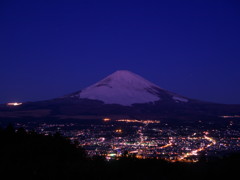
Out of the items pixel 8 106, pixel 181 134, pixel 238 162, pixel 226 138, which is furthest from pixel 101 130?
pixel 238 162

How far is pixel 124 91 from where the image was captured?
294 feet

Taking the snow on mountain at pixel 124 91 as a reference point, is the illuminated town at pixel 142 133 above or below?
below

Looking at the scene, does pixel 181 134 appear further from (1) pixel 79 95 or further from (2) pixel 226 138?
(1) pixel 79 95

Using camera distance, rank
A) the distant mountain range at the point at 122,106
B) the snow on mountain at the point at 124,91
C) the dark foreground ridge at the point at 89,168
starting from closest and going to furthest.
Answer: the dark foreground ridge at the point at 89,168, the distant mountain range at the point at 122,106, the snow on mountain at the point at 124,91

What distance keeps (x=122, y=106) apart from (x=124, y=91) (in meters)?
14.0

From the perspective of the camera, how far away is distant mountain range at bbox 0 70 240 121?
6619 cm

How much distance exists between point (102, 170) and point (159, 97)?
7260cm

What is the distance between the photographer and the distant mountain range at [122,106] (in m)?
66.2

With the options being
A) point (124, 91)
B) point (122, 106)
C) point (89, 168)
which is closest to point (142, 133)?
point (122, 106)

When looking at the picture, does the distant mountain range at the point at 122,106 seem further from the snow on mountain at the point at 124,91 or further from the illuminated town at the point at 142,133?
the illuminated town at the point at 142,133

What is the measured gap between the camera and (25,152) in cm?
1571

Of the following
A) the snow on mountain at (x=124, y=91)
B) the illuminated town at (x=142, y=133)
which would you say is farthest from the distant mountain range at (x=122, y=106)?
the illuminated town at (x=142, y=133)

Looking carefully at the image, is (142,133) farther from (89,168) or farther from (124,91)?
A: (124,91)

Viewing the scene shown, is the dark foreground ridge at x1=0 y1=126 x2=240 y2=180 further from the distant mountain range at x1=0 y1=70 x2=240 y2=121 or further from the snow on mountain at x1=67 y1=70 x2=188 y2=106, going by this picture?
the snow on mountain at x1=67 y1=70 x2=188 y2=106
